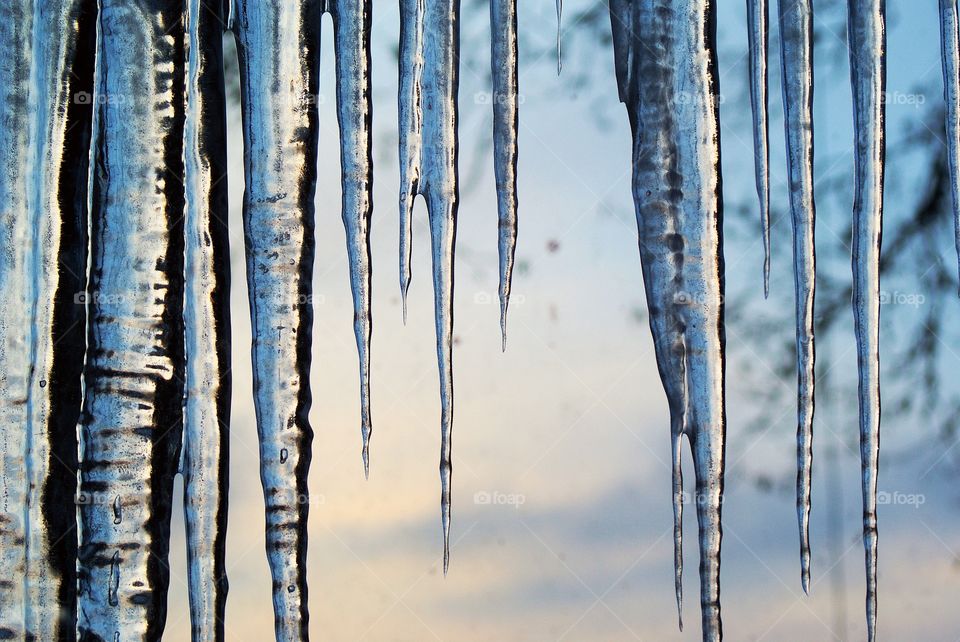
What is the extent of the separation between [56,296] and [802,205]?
3.00 feet

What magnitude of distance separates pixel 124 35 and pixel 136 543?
60 cm

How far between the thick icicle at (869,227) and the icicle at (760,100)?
120 millimetres

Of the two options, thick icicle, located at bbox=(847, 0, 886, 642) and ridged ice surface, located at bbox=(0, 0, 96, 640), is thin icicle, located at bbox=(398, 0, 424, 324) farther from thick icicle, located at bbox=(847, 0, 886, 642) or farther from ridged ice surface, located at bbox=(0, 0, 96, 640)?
thick icicle, located at bbox=(847, 0, 886, 642)

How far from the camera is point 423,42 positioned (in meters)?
1.16

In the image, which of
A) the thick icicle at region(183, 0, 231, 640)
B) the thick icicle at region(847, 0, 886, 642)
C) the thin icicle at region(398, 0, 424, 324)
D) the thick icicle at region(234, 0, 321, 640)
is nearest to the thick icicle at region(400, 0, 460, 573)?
the thin icicle at region(398, 0, 424, 324)

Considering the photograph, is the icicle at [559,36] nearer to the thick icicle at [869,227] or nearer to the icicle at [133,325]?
the thick icicle at [869,227]

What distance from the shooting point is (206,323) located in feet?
3.55

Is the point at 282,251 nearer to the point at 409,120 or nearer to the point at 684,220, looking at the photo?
the point at 409,120

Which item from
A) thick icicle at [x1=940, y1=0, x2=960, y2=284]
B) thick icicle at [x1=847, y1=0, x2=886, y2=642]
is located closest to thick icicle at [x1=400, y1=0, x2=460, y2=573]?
thick icicle at [x1=847, y1=0, x2=886, y2=642]

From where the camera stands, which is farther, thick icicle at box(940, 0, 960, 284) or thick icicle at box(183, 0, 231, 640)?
thick icicle at box(940, 0, 960, 284)

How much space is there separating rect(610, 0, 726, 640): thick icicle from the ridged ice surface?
0.68m

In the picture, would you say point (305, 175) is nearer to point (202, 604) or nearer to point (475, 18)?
point (475, 18)

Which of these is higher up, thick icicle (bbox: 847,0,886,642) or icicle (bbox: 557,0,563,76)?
icicle (bbox: 557,0,563,76)

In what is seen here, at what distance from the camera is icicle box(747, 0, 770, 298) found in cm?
113
